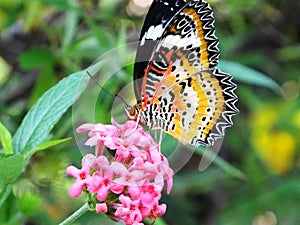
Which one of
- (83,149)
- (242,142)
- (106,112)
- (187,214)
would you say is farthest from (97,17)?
(242,142)

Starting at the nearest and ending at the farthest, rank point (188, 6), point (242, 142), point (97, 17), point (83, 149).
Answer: point (188, 6) → point (83, 149) → point (97, 17) → point (242, 142)

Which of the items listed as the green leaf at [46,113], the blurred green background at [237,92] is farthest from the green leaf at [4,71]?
the green leaf at [46,113]

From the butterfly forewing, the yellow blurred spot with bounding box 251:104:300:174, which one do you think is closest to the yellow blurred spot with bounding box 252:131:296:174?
the yellow blurred spot with bounding box 251:104:300:174

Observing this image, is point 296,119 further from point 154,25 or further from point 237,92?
point 154,25

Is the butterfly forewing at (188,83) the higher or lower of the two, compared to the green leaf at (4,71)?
higher

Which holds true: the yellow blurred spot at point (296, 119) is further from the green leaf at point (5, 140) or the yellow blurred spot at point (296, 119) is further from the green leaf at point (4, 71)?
the green leaf at point (5, 140)

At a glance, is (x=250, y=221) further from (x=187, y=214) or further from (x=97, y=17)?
(x=97, y=17)
